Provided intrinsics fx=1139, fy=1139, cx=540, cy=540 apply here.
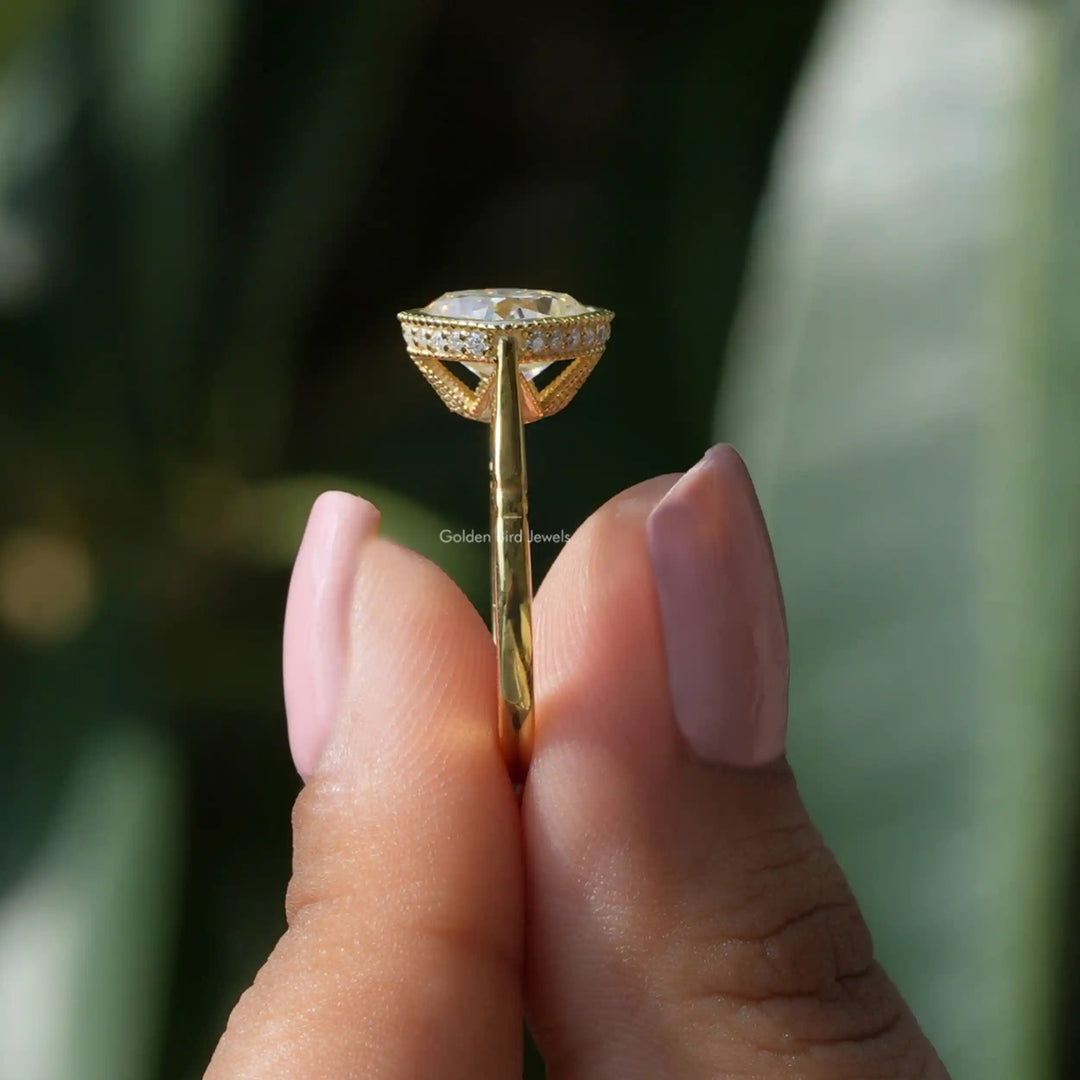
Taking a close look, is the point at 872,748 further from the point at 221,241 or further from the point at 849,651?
the point at 221,241

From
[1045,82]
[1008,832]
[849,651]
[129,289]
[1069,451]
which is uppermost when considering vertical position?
[1045,82]

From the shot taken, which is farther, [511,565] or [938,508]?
[938,508]

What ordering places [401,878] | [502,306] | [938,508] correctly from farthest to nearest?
[938,508]
[502,306]
[401,878]

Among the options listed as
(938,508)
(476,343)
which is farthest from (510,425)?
(938,508)

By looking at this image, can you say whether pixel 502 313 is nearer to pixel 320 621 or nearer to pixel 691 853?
pixel 320 621

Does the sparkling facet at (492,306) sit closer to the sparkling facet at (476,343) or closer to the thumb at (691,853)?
the sparkling facet at (476,343)

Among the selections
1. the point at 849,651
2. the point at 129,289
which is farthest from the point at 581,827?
the point at 129,289

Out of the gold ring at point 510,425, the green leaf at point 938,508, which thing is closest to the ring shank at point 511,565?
the gold ring at point 510,425
